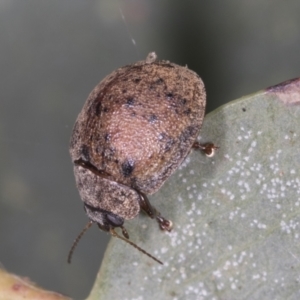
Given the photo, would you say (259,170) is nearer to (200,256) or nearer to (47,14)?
(200,256)

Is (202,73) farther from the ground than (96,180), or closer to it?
closer to it

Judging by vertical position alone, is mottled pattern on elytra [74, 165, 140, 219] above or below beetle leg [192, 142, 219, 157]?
below

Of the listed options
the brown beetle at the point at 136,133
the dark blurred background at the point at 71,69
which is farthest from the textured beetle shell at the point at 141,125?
the dark blurred background at the point at 71,69

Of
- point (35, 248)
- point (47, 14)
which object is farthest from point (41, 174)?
point (47, 14)

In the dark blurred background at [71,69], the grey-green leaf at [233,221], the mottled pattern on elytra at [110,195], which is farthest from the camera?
the dark blurred background at [71,69]

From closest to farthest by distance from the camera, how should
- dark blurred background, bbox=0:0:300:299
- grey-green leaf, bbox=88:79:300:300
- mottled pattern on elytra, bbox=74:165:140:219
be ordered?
grey-green leaf, bbox=88:79:300:300, mottled pattern on elytra, bbox=74:165:140:219, dark blurred background, bbox=0:0:300:299

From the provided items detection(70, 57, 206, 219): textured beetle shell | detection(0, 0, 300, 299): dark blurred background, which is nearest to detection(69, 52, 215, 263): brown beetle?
detection(70, 57, 206, 219): textured beetle shell

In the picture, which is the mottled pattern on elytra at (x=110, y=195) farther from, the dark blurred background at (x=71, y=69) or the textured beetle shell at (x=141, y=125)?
the dark blurred background at (x=71, y=69)

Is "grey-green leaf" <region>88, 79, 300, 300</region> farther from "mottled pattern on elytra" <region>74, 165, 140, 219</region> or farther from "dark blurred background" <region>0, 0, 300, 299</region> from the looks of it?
"dark blurred background" <region>0, 0, 300, 299</region>
